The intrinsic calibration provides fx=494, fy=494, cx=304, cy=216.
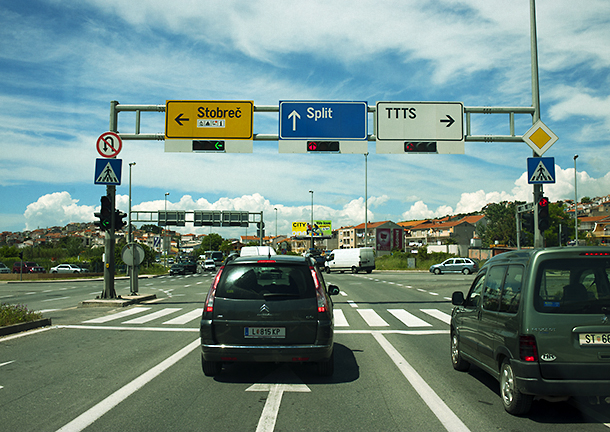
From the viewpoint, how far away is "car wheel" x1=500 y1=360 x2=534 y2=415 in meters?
4.73

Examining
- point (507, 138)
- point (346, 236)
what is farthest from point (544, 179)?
point (346, 236)

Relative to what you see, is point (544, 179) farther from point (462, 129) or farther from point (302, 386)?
point (302, 386)

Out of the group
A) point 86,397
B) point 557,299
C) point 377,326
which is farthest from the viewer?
point 377,326

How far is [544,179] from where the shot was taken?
14922 millimetres

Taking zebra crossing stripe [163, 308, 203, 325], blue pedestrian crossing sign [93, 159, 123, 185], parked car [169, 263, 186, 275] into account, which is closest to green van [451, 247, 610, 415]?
zebra crossing stripe [163, 308, 203, 325]

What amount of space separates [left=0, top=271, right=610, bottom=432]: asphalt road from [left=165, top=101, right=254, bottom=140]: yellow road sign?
27.1 feet

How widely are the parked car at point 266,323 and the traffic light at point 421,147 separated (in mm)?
11413

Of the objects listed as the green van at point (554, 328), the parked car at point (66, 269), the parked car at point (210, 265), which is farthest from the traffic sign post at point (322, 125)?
the parked car at point (210, 265)

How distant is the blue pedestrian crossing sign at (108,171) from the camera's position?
→ 1596 centimetres

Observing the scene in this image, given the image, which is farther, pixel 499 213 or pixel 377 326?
pixel 499 213

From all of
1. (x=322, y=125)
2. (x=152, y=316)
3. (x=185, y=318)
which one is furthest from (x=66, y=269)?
(x=185, y=318)

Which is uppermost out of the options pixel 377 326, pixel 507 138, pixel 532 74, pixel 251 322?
pixel 532 74

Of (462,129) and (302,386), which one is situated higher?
(462,129)

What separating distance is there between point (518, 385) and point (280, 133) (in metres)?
13.0
